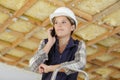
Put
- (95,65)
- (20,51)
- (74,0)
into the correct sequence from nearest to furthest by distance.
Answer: (74,0), (20,51), (95,65)

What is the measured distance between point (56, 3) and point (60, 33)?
7.19 feet

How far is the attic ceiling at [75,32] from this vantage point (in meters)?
4.11

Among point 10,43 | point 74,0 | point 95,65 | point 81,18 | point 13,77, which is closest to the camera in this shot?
point 13,77

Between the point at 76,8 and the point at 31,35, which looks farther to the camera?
the point at 31,35

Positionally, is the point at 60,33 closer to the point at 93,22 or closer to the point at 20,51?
the point at 93,22

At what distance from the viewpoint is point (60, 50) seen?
192 cm

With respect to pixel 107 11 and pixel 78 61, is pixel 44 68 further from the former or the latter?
pixel 107 11

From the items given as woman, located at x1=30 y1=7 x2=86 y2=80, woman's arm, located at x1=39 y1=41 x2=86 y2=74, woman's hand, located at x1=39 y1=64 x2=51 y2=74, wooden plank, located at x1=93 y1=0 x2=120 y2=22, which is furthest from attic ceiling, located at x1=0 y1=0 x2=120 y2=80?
woman's hand, located at x1=39 y1=64 x2=51 y2=74

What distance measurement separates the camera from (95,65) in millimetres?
6895

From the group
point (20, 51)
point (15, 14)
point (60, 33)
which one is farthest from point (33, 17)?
point (60, 33)

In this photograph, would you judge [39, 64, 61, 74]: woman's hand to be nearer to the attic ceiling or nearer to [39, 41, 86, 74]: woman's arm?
[39, 41, 86, 74]: woman's arm

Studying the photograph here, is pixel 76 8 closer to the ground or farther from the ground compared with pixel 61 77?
farther from the ground

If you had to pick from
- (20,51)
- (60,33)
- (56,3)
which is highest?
(56,3)

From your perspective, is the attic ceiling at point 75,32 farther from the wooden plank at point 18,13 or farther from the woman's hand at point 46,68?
the woman's hand at point 46,68
